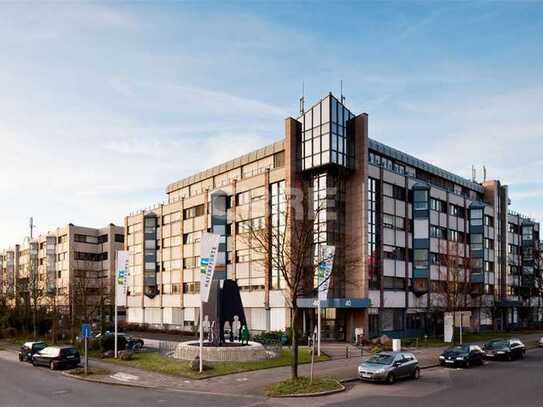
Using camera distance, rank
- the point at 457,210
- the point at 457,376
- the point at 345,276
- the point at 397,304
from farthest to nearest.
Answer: the point at 457,210, the point at 397,304, the point at 345,276, the point at 457,376

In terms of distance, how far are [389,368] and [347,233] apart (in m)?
28.7

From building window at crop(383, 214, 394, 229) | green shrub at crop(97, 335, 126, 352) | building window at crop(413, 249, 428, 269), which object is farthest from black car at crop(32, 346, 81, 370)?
building window at crop(413, 249, 428, 269)

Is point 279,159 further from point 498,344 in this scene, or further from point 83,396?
point 83,396

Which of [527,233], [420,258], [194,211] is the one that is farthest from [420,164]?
[527,233]

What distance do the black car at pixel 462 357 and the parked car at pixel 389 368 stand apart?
20.1ft

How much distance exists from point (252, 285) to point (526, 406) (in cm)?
4162

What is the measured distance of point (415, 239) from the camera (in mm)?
61938

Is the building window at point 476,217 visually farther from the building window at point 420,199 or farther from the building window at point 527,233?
the building window at point 527,233

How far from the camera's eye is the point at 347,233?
2201 inches

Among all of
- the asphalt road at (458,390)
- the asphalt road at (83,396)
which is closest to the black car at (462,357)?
the asphalt road at (458,390)

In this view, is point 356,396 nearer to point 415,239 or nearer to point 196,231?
point 415,239

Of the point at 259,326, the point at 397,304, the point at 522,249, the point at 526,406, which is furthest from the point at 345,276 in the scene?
the point at 522,249

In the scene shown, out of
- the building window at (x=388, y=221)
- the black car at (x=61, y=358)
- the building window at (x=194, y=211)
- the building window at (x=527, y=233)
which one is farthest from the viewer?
the building window at (x=527, y=233)

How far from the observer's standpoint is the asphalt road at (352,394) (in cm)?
2248
